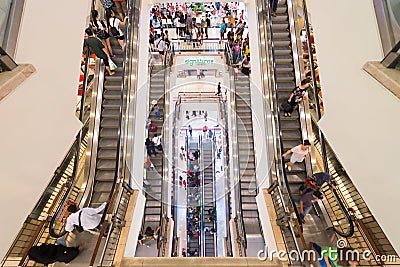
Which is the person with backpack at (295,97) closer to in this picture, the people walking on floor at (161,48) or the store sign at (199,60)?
the people walking on floor at (161,48)

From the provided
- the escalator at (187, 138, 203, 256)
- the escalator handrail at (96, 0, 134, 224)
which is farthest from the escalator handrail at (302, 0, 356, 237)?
the escalator at (187, 138, 203, 256)

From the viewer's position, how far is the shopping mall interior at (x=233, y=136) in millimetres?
3844

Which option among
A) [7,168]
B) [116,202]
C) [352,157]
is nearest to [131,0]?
[116,202]

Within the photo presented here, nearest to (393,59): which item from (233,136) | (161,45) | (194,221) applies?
(233,136)

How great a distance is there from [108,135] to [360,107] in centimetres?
570

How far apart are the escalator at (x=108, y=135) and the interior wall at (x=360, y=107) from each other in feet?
16.0

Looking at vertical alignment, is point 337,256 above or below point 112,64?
below

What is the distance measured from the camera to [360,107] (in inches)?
158

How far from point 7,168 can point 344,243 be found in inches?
218

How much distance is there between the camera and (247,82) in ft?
36.8

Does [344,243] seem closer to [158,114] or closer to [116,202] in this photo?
[116,202]

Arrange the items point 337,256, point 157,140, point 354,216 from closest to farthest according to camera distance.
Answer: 1. point 337,256
2. point 354,216
3. point 157,140

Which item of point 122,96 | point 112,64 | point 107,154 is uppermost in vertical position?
point 112,64

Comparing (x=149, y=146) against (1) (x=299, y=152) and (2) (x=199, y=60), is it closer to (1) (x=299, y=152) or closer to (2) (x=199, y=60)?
(1) (x=299, y=152)
